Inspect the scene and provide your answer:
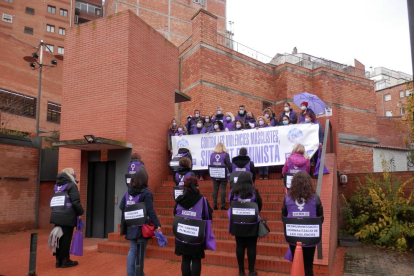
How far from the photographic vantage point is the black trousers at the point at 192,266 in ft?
15.4

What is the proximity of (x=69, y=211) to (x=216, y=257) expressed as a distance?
10.1 feet

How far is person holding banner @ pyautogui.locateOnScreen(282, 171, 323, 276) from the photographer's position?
444 centimetres

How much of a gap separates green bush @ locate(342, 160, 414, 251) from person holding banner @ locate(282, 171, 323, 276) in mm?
5222

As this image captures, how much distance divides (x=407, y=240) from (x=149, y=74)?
8.96 m

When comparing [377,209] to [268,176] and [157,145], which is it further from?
[157,145]

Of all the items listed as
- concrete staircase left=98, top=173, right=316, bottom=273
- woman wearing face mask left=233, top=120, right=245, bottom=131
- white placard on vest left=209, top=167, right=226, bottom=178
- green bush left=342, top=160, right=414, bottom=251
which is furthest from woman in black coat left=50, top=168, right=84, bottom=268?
green bush left=342, top=160, right=414, bottom=251

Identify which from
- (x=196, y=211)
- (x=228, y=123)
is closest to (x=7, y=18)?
(x=228, y=123)

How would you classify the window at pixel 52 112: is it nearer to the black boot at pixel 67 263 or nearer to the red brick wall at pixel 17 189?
the red brick wall at pixel 17 189

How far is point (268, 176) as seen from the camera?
9.54 metres

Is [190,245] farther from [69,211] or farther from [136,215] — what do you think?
[69,211]

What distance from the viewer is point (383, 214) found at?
29.6 ft

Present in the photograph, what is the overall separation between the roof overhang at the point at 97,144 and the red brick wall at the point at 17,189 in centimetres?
397

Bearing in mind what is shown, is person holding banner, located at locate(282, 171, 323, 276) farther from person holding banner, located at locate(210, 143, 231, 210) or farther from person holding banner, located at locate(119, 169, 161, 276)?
person holding banner, located at locate(210, 143, 231, 210)

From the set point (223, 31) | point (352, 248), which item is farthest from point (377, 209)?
point (223, 31)
